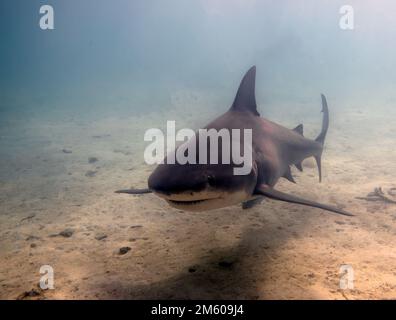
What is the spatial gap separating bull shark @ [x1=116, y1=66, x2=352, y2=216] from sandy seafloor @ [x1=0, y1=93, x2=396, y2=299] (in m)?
0.94

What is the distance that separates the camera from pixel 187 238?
559 centimetres

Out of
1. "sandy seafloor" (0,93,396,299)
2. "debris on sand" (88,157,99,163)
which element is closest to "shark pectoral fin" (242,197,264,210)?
"sandy seafloor" (0,93,396,299)

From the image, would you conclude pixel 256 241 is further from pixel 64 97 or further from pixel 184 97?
pixel 64 97

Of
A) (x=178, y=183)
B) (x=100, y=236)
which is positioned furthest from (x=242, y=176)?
(x=100, y=236)

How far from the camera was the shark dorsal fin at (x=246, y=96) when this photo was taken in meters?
5.40

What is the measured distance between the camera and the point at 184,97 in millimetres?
34438

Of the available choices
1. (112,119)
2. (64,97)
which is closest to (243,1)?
(64,97)

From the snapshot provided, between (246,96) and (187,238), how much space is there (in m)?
2.74

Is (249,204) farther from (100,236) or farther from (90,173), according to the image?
(90,173)

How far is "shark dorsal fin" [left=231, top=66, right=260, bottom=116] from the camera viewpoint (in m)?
5.40

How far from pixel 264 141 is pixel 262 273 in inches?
84.5

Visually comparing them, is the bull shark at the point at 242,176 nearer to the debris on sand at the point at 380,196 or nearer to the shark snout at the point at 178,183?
the shark snout at the point at 178,183

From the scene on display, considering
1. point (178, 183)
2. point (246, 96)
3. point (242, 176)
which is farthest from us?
point (246, 96)

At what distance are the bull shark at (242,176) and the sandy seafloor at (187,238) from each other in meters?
0.94
